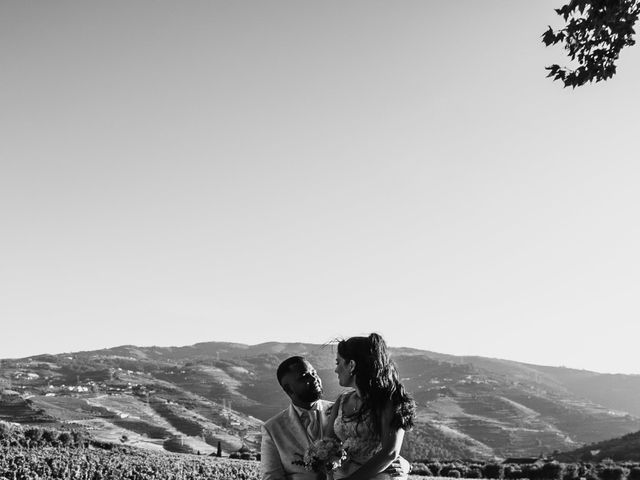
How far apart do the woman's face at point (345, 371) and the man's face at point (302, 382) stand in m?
0.21

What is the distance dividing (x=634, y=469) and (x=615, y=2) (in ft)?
181

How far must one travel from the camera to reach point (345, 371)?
5.42 m

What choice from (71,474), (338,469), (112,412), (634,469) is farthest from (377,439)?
(112,412)

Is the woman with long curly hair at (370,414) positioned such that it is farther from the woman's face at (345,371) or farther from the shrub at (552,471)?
the shrub at (552,471)

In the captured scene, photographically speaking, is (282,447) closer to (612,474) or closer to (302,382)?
(302,382)

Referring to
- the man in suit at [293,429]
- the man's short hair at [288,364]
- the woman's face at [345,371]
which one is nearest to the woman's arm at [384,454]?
the man in suit at [293,429]

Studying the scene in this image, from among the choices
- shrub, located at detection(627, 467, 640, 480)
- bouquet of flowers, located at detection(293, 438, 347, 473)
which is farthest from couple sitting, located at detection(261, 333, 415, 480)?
shrub, located at detection(627, 467, 640, 480)

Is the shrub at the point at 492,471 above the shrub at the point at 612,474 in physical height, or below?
below

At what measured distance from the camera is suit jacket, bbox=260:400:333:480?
523 centimetres

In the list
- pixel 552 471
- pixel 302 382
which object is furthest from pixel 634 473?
pixel 302 382

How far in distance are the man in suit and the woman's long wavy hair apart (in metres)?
0.33

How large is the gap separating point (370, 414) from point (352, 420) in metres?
0.14

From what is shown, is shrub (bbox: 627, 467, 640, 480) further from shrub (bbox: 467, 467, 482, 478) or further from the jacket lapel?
the jacket lapel

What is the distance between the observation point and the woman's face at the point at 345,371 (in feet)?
17.6
